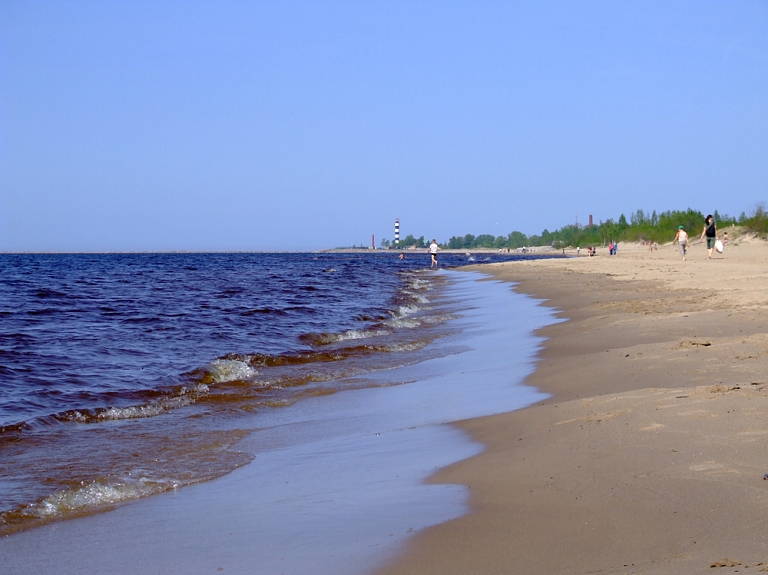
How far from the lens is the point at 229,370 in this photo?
10.6 m

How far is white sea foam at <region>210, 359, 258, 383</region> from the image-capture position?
10273 millimetres

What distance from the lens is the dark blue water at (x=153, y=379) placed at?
18.3 feet

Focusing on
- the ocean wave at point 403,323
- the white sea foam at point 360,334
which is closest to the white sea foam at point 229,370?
the white sea foam at point 360,334

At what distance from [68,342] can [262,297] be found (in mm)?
11562

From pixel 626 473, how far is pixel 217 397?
236 inches

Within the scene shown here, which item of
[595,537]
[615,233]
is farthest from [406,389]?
[615,233]

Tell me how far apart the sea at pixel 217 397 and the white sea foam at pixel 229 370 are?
1.3 inches

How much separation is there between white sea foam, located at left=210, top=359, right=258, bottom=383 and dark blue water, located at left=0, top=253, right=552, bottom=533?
3 cm

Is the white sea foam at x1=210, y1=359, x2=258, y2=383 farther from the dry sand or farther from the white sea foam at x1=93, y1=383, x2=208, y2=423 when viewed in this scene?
the dry sand

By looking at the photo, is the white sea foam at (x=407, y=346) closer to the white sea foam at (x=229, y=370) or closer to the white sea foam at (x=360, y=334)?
the white sea foam at (x=360, y=334)

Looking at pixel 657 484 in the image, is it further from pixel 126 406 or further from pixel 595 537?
pixel 126 406

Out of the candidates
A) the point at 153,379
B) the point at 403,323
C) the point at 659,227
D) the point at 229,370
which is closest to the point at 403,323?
the point at 403,323

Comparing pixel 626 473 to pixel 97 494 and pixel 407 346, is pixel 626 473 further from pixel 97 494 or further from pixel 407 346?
pixel 407 346

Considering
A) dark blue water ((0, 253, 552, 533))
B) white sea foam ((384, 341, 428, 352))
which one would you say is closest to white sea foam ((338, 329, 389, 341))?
dark blue water ((0, 253, 552, 533))
